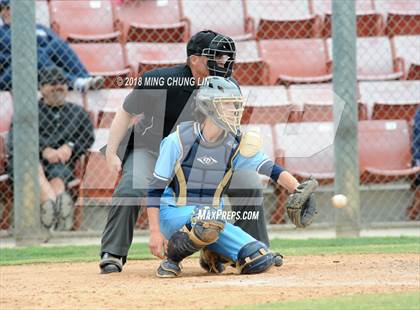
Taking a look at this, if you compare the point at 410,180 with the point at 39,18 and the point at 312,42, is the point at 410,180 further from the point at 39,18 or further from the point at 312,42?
the point at 39,18

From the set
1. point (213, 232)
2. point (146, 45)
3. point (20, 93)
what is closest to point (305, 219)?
point (213, 232)

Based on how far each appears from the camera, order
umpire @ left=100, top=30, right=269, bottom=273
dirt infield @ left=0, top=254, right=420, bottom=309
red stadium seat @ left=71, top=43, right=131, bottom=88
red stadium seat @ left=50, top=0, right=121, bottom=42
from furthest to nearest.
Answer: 1. red stadium seat @ left=50, top=0, right=121, bottom=42
2. red stadium seat @ left=71, top=43, right=131, bottom=88
3. umpire @ left=100, top=30, right=269, bottom=273
4. dirt infield @ left=0, top=254, right=420, bottom=309

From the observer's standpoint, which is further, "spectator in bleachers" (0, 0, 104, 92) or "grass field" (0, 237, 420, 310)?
"spectator in bleachers" (0, 0, 104, 92)

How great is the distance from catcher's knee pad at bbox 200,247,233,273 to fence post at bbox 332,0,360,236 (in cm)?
297

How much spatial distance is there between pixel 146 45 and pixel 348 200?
2.89 meters

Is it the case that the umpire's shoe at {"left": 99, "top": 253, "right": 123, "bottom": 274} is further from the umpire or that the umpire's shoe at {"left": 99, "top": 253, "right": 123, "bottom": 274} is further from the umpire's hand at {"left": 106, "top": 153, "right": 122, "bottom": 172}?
the umpire's hand at {"left": 106, "top": 153, "right": 122, "bottom": 172}

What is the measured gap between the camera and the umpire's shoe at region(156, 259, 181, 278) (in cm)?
650

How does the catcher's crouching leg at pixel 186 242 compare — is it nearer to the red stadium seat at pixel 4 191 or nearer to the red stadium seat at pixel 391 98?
the red stadium seat at pixel 4 191

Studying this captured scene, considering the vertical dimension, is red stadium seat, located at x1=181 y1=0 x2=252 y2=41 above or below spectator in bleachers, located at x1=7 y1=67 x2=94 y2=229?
above

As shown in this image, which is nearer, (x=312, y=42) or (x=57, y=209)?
(x=57, y=209)

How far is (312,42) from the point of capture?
37.1 ft

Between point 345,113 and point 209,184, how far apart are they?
11.0ft

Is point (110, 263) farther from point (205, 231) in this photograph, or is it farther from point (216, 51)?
point (216, 51)

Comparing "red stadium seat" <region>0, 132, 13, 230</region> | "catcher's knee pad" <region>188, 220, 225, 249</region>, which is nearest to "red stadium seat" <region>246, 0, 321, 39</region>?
"red stadium seat" <region>0, 132, 13, 230</region>
